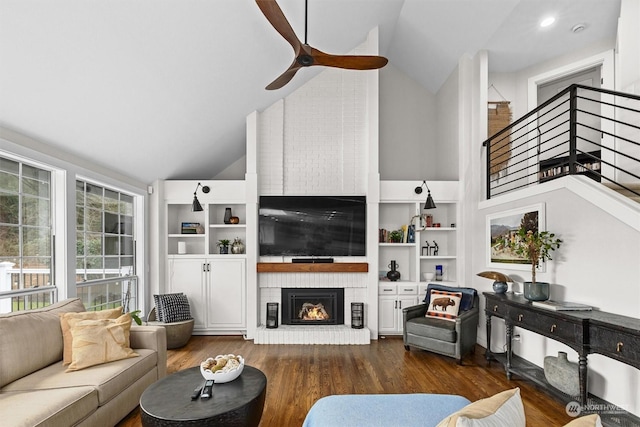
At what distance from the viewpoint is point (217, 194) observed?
5.29m

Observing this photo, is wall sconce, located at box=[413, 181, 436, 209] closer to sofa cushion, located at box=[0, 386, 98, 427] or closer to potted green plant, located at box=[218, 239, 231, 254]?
potted green plant, located at box=[218, 239, 231, 254]

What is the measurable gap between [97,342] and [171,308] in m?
2.10

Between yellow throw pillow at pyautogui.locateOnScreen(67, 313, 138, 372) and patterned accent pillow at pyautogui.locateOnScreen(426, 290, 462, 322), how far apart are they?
324 cm

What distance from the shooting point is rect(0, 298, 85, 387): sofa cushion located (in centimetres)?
236

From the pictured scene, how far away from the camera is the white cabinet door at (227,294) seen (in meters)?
5.18

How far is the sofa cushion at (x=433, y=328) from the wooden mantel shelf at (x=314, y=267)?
3.25 ft

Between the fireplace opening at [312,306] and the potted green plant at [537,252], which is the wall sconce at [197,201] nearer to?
the fireplace opening at [312,306]

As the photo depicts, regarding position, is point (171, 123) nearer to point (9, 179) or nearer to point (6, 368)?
point (9, 179)

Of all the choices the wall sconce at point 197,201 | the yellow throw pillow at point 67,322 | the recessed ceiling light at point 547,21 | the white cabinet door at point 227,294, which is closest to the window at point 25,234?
the yellow throw pillow at point 67,322

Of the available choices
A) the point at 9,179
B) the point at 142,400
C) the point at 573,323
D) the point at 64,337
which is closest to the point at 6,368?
the point at 64,337

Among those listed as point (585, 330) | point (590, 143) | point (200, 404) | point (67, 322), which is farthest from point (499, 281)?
point (67, 322)

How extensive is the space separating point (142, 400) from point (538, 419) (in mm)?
2774

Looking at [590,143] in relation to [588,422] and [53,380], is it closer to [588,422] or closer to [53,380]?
[588,422]

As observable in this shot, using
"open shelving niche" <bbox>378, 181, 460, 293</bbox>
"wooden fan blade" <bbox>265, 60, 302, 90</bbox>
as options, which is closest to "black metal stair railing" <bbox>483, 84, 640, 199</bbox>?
"open shelving niche" <bbox>378, 181, 460, 293</bbox>
